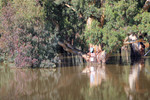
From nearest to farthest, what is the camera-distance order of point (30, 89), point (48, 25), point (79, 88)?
point (79, 88) < point (30, 89) < point (48, 25)

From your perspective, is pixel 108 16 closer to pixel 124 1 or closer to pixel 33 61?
pixel 124 1

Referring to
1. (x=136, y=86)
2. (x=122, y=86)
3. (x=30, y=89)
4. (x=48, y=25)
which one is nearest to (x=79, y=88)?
(x=122, y=86)

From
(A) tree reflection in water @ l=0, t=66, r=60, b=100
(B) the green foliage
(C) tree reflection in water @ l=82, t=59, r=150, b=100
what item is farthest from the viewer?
(B) the green foliage

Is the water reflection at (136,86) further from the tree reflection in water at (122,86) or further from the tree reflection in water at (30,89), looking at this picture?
the tree reflection in water at (30,89)

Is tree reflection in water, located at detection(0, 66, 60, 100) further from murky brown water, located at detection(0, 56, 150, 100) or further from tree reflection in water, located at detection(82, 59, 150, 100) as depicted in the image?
A: tree reflection in water, located at detection(82, 59, 150, 100)

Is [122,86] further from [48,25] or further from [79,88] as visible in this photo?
[48,25]

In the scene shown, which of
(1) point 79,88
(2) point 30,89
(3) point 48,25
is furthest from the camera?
(3) point 48,25

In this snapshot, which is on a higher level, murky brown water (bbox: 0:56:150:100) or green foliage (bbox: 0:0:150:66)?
green foliage (bbox: 0:0:150:66)

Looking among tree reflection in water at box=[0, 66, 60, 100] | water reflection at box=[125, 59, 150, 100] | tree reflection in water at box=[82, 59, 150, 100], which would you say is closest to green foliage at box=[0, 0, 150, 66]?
tree reflection in water at box=[82, 59, 150, 100]

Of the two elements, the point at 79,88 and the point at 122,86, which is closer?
the point at 79,88

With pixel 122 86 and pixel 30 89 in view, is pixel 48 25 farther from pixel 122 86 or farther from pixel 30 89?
pixel 122 86

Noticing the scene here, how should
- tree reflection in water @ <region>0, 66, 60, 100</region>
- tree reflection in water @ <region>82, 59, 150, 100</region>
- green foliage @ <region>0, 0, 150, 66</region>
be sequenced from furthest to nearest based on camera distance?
green foliage @ <region>0, 0, 150, 66</region>, tree reflection in water @ <region>0, 66, 60, 100</region>, tree reflection in water @ <region>82, 59, 150, 100</region>

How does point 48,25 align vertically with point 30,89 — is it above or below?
above

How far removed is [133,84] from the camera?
10.6 meters
